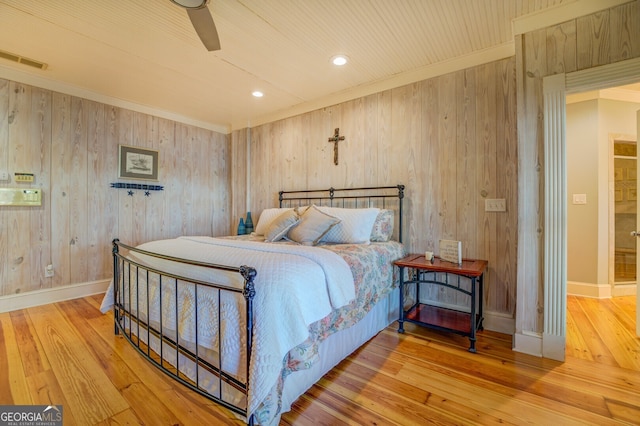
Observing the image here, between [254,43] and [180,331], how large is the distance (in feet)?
7.86

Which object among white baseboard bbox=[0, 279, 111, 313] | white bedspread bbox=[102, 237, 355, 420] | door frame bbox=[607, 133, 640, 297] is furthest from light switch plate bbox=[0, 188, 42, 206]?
door frame bbox=[607, 133, 640, 297]

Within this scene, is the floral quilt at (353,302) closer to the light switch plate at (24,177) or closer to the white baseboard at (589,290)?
the white baseboard at (589,290)

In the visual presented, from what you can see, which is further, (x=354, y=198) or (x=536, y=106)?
(x=354, y=198)

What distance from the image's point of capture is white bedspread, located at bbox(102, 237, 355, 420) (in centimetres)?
125

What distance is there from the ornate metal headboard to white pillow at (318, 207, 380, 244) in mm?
367

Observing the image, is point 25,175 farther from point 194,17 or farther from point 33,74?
point 194,17

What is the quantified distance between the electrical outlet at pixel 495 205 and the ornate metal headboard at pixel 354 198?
2.61 ft

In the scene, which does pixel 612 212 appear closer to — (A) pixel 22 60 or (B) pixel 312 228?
(B) pixel 312 228

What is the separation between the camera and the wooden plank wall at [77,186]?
9.77ft

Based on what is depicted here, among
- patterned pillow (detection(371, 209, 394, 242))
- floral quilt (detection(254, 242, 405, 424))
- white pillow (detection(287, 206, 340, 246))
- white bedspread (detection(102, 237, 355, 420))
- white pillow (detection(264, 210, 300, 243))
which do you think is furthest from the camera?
patterned pillow (detection(371, 209, 394, 242))

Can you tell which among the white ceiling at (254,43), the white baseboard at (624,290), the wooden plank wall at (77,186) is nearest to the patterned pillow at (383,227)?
the white ceiling at (254,43)

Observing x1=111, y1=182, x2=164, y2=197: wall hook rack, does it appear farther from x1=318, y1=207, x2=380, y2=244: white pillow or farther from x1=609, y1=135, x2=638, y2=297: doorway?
x1=609, y1=135, x2=638, y2=297: doorway

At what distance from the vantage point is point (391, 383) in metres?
1.76

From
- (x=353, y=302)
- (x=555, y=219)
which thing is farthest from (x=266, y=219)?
(x=555, y=219)
